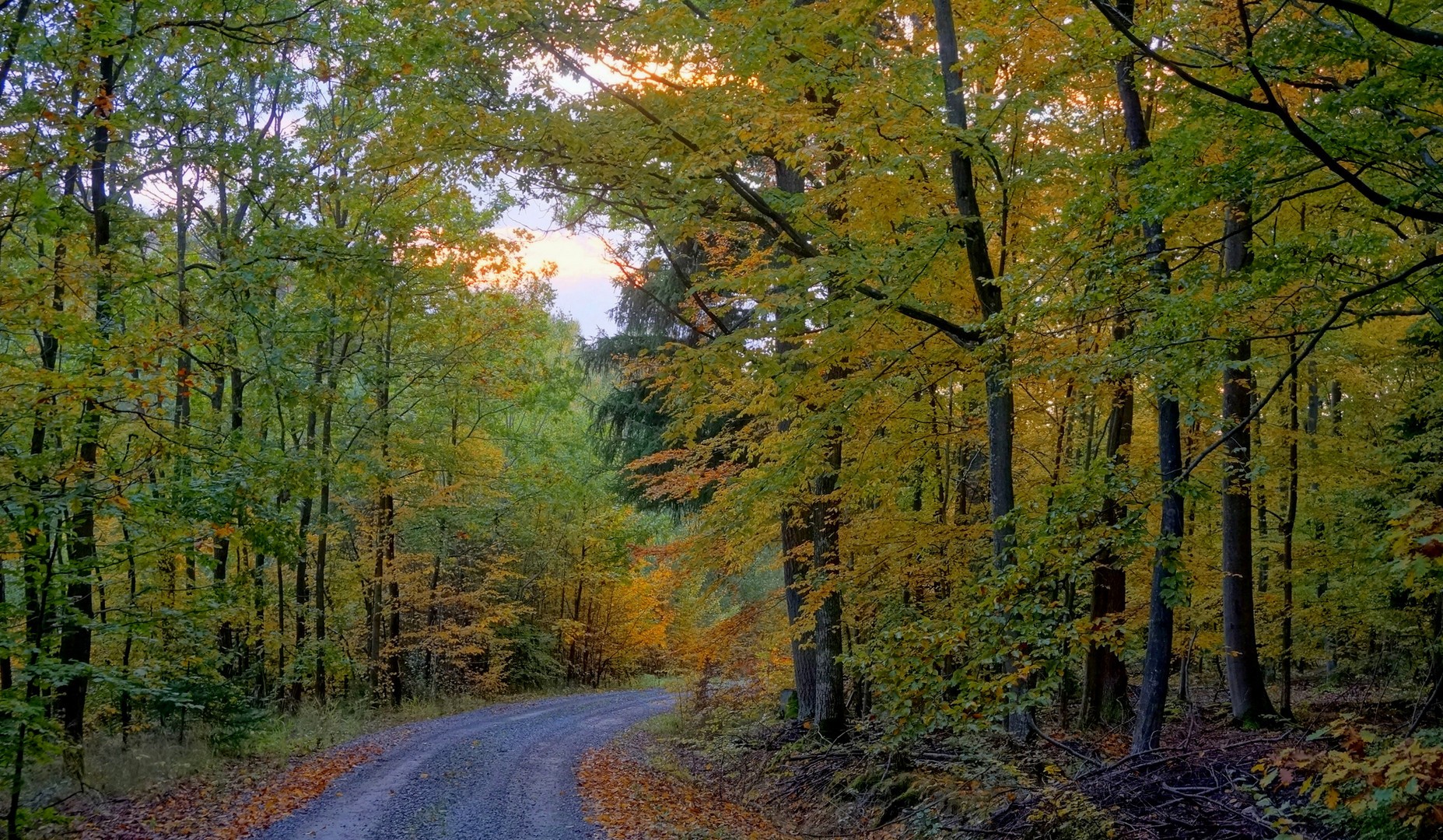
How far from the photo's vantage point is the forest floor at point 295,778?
25.0 ft

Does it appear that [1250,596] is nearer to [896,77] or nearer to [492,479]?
[896,77]

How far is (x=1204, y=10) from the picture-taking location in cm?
827

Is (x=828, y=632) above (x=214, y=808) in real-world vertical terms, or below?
above

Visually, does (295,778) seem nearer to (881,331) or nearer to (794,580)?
(794,580)

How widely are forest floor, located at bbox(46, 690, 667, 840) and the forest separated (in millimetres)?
554

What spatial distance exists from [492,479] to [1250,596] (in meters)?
15.9

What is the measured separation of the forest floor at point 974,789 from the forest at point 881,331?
0.12m

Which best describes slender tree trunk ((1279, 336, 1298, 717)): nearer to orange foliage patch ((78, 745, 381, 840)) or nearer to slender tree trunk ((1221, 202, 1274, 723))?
slender tree trunk ((1221, 202, 1274, 723))

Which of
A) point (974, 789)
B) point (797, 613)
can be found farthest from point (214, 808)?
point (974, 789)

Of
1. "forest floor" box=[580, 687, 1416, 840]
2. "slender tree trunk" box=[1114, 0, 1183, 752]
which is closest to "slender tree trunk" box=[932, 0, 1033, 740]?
Result: "forest floor" box=[580, 687, 1416, 840]

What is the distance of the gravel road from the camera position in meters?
7.81

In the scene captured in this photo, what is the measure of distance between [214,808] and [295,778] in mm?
A: 1556

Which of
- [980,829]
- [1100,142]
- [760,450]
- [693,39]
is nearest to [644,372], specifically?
[760,450]

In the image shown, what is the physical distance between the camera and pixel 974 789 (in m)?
7.71
